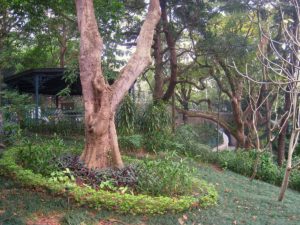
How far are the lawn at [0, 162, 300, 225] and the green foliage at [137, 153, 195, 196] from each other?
554 mm

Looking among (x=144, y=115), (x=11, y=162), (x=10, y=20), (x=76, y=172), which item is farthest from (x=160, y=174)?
(x=10, y=20)

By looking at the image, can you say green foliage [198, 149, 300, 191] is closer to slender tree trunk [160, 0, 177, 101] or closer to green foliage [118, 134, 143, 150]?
green foliage [118, 134, 143, 150]

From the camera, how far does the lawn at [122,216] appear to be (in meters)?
4.98

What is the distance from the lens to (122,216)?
211 inches

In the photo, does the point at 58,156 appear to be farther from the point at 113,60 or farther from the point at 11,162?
the point at 113,60

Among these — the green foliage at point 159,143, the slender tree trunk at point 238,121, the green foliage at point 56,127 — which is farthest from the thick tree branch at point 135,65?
the slender tree trunk at point 238,121

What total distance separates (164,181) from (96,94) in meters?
1.94

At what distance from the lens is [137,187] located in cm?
622

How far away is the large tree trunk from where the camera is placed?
675 centimetres

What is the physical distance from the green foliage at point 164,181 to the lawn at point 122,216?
0.55 m

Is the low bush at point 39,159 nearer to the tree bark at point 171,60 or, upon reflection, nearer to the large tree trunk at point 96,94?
the large tree trunk at point 96,94

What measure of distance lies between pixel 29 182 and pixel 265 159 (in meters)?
7.42

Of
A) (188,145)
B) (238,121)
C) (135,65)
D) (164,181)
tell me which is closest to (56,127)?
(188,145)

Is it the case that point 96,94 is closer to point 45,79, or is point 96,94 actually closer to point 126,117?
point 126,117
